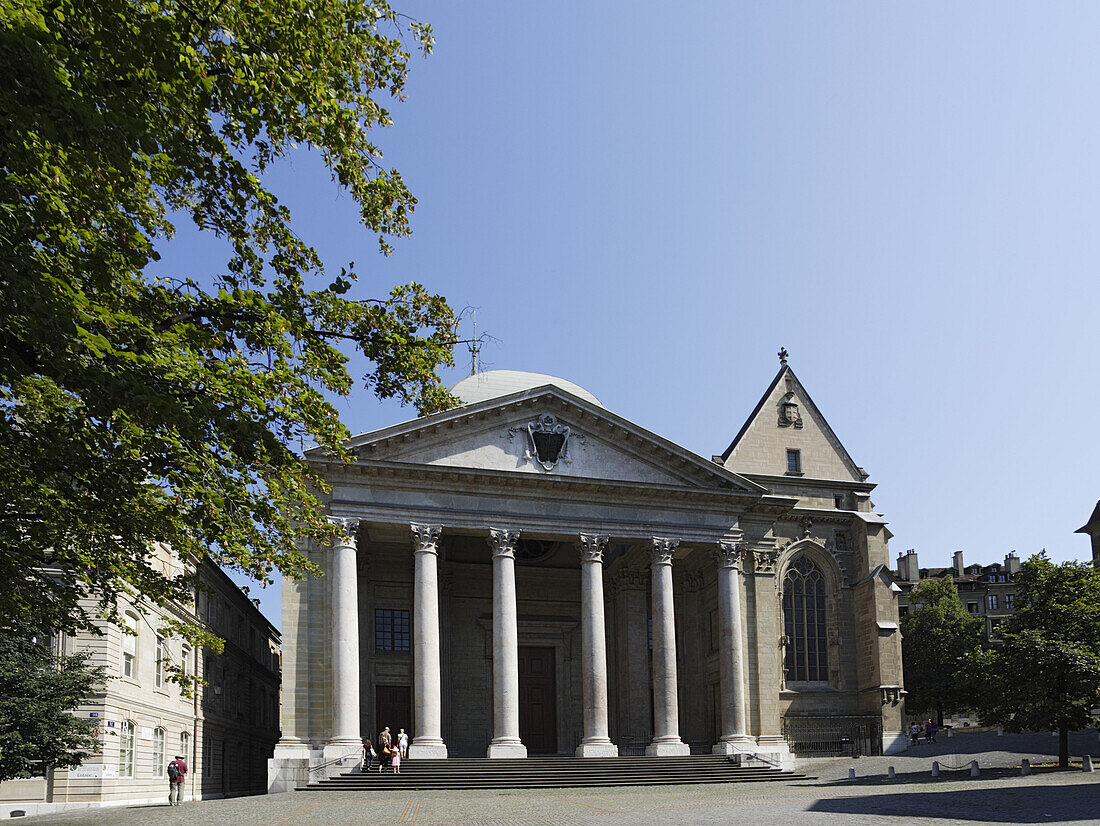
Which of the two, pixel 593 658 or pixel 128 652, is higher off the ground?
pixel 128 652

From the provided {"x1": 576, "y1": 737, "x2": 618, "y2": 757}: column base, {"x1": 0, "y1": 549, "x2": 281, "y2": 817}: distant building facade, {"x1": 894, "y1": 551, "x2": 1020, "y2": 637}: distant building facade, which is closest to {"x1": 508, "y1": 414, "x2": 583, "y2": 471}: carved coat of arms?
{"x1": 576, "y1": 737, "x2": 618, "y2": 757}: column base

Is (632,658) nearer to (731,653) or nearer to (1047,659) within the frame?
(731,653)

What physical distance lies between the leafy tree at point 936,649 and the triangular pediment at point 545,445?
3820 centimetres

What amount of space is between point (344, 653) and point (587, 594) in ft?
29.7

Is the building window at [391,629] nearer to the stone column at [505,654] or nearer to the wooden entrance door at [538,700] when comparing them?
the wooden entrance door at [538,700]

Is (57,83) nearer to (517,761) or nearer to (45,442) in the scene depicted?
(45,442)

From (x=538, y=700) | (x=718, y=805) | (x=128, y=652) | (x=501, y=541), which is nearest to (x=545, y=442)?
(x=501, y=541)

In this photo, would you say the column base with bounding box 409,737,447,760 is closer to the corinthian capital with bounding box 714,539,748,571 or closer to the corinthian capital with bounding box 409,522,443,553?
the corinthian capital with bounding box 409,522,443,553

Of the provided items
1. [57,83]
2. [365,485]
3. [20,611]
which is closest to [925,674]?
[365,485]

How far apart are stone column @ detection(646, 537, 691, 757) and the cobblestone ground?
172 inches

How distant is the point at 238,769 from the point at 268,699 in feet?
44.9

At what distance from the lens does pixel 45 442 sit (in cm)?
1168

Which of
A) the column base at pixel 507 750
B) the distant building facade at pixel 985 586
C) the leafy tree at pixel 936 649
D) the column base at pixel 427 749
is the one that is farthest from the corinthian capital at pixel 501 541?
the distant building facade at pixel 985 586

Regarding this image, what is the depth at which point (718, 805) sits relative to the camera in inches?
949
